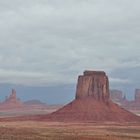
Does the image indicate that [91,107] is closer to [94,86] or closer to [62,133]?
[94,86]

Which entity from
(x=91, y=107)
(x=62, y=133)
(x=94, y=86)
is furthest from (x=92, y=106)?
(x=62, y=133)

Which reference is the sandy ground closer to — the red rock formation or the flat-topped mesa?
the red rock formation

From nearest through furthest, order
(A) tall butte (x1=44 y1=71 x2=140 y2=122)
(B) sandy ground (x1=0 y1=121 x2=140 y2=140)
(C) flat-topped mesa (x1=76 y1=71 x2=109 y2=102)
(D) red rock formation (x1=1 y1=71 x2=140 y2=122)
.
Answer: (B) sandy ground (x1=0 y1=121 x2=140 y2=140), (D) red rock formation (x1=1 y1=71 x2=140 y2=122), (A) tall butte (x1=44 y1=71 x2=140 y2=122), (C) flat-topped mesa (x1=76 y1=71 x2=109 y2=102)

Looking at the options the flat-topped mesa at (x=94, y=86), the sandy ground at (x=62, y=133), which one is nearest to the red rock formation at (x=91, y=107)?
the flat-topped mesa at (x=94, y=86)

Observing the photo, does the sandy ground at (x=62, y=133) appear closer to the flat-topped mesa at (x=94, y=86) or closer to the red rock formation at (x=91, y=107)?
the red rock formation at (x=91, y=107)

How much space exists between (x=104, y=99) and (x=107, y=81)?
653 centimetres

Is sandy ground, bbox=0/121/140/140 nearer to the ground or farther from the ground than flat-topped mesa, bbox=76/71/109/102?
nearer to the ground

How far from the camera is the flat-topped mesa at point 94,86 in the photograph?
15562 cm

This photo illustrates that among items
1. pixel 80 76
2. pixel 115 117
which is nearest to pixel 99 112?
pixel 115 117

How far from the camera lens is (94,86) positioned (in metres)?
156

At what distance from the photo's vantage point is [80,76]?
15900 centimetres

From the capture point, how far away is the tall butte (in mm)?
144375

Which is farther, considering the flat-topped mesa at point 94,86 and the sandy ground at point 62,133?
the flat-topped mesa at point 94,86

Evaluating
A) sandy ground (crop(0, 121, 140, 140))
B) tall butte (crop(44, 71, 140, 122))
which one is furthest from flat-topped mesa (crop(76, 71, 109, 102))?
sandy ground (crop(0, 121, 140, 140))
